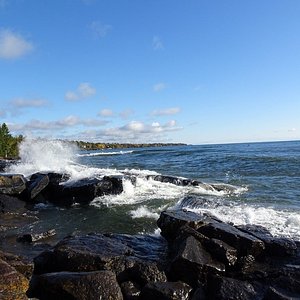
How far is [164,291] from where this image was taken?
6465mm

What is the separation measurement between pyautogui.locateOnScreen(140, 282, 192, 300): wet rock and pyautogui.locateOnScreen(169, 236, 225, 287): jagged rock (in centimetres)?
52

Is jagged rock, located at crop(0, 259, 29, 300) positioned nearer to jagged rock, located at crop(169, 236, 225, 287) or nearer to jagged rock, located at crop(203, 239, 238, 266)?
jagged rock, located at crop(169, 236, 225, 287)

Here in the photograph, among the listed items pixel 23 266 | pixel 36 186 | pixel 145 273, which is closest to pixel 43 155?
pixel 36 186

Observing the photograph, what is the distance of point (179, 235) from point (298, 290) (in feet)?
9.44

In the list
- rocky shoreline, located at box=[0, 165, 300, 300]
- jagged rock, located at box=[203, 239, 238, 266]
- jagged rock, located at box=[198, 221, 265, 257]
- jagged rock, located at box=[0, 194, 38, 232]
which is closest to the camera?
rocky shoreline, located at box=[0, 165, 300, 300]

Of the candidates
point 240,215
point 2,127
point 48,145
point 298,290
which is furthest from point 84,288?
point 2,127

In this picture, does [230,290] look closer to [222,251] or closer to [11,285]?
[222,251]

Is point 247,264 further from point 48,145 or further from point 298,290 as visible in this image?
point 48,145

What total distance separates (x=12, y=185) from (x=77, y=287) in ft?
43.1

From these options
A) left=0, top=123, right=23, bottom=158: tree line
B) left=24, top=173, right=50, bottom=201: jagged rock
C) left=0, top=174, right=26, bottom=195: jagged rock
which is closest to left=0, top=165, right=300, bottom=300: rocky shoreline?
left=24, top=173, right=50, bottom=201: jagged rock

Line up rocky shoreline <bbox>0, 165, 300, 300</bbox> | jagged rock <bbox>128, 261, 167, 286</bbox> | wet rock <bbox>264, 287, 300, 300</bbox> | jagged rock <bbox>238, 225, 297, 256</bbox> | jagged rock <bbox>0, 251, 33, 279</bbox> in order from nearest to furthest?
wet rock <bbox>264, 287, 300, 300</bbox> → rocky shoreline <bbox>0, 165, 300, 300</bbox> → jagged rock <bbox>0, 251, 33, 279</bbox> → jagged rock <bbox>128, 261, 167, 286</bbox> → jagged rock <bbox>238, 225, 297, 256</bbox>

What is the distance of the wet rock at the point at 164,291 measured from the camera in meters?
6.42

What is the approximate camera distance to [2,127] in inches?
2143

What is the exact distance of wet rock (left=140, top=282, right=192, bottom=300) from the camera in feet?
21.1
